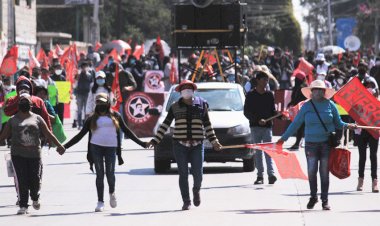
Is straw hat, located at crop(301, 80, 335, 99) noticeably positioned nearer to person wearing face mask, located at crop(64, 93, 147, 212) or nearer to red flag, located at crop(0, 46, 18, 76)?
person wearing face mask, located at crop(64, 93, 147, 212)

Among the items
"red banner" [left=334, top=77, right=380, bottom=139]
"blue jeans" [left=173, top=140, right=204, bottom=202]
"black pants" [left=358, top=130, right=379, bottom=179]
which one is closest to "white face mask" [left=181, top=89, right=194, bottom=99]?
"blue jeans" [left=173, top=140, right=204, bottom=202]

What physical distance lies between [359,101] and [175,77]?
79.9 feet

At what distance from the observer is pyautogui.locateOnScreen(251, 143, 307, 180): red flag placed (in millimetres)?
16781

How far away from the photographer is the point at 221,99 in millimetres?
21703

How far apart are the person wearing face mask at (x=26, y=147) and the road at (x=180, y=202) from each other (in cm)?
29

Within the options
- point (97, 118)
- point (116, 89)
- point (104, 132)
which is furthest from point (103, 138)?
point (116, 89)

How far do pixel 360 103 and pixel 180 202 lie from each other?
3.00 m

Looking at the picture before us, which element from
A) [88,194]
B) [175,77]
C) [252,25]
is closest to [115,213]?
[88,194]

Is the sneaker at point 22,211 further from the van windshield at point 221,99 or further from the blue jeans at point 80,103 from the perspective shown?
the blue jeans at point 80,103

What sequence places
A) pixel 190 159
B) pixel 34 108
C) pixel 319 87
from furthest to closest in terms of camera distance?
1. pixel 34 108
2. pixel 190 159
3. pixel 319 87

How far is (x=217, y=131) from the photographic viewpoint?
20.2 meters

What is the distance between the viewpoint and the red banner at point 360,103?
1711 cm

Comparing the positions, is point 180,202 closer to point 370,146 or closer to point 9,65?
point 370,146

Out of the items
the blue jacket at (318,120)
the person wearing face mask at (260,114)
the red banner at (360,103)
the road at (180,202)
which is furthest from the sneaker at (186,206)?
the person wearing face mask at (260,114)
